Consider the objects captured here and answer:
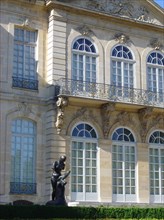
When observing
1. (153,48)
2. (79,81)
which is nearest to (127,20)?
(153,48)

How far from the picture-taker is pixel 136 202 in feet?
81.9

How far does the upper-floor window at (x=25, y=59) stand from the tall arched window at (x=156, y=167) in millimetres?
6564

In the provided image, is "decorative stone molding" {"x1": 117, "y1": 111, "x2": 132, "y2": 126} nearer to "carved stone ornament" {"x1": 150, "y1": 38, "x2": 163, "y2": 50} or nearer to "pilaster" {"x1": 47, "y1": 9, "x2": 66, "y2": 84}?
"pilaster" {"x1": 47, "y1": 9, "x2": 66, "y2": 84}

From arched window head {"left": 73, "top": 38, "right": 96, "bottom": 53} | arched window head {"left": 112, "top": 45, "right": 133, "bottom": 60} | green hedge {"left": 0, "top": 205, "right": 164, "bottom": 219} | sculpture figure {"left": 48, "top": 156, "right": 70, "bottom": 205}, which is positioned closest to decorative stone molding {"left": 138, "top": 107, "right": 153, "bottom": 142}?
arched window head {"left": 112, "top": 45, "right": 133, "bottom": 60}

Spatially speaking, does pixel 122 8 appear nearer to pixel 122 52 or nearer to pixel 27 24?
pixel 122 52

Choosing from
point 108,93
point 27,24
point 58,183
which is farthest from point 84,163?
point 27,24

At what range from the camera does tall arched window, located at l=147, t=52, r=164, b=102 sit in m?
26.9

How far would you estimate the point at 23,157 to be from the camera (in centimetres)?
2334

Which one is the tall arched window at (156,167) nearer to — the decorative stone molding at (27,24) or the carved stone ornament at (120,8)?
the carved stone ornament at (120,8)

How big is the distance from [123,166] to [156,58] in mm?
6105

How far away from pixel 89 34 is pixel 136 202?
823 cm

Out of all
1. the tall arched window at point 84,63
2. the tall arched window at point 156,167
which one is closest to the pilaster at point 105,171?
the tall arched window at point 156,167

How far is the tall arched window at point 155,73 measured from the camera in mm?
26922

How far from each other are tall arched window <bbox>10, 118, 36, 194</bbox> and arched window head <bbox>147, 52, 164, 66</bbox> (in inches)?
287
